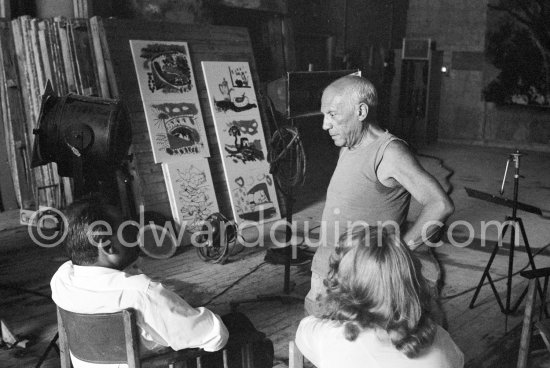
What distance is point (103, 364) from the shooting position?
6.13ft

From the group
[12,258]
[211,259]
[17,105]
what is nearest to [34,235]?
[12,258]

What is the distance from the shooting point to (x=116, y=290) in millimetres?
1817

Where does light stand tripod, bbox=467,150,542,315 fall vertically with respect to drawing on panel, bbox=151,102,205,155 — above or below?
below

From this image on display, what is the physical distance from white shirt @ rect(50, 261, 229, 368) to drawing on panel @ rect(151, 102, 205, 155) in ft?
11.5

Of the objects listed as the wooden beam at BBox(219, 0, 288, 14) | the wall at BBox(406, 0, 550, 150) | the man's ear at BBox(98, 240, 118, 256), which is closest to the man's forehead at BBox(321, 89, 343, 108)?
the man's ear at BBox(98, 240, 118, 256)

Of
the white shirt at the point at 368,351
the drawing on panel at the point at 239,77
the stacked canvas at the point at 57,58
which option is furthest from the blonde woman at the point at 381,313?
the drawing on panel at the point at 239,77

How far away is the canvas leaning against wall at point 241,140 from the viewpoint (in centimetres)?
580

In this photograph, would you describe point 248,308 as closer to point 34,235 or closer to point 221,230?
point 221,230

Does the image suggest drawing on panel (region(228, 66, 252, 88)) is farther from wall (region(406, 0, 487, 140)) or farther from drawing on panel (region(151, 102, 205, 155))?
wall (region(406, 0, 487, 140))

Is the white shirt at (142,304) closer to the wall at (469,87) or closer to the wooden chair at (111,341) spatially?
the wooden chair at (111,341)

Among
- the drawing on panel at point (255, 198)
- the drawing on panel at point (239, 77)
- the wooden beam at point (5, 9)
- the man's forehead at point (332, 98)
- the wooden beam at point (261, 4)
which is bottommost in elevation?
the drawing on panel at point (255, 198)

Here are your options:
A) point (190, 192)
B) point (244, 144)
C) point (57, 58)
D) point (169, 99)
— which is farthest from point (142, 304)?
point (57, 58)

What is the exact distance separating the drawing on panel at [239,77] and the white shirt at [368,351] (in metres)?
4.72

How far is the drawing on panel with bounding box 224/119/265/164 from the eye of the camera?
5.86m
